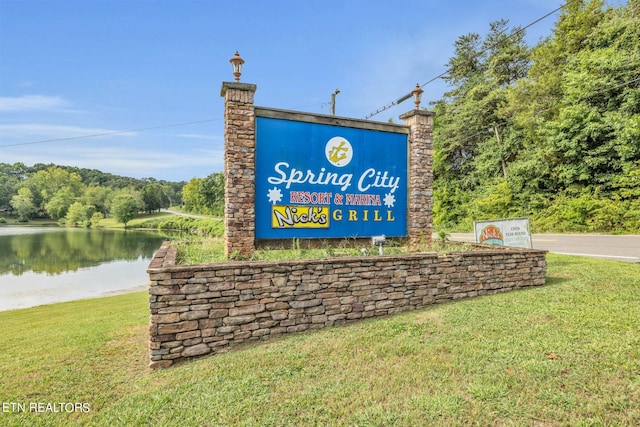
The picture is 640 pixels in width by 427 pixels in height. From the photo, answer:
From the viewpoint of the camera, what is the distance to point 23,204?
63031mm

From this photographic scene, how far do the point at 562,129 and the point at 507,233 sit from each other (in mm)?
12666

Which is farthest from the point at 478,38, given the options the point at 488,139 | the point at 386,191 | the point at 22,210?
the point at 22,210

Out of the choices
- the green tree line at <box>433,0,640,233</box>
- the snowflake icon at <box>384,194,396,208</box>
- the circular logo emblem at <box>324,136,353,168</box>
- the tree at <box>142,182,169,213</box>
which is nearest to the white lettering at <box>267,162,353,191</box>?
the circular logo emblem at <box>324,136,353,168</box>

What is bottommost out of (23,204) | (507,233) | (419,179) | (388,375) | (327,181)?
(388,375)

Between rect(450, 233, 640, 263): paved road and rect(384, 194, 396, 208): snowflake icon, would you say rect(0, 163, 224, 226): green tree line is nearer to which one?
rect(450, 233, 640, 263): paved road

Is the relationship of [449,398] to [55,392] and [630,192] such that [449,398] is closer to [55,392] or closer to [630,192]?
[55,392]

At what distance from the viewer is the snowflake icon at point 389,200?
6531 mm

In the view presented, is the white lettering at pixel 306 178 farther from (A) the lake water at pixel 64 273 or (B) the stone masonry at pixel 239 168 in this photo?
(A) the lake water at pixel 64 273

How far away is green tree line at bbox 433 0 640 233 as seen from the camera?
14383mm

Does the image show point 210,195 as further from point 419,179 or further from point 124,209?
point 419,179

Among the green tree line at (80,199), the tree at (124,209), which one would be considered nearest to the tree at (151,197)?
the green tree line at (80,199)

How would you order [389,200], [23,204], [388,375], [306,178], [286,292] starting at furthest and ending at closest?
[23,204], [389,200], [306,178], [286,292], [388,375]

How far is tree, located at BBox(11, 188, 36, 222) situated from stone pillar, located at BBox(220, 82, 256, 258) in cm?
8069

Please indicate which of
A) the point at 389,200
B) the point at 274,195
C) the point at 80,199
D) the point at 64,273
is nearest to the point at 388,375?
the point at 274,195
